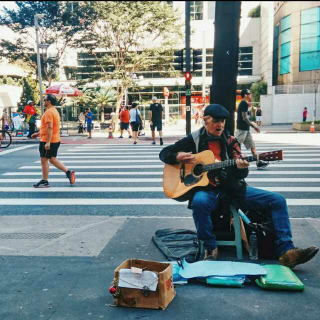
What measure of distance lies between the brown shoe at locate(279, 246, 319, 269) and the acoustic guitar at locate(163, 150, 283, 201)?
3.20 feet

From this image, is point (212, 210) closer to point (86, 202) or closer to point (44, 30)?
point (86, 202)

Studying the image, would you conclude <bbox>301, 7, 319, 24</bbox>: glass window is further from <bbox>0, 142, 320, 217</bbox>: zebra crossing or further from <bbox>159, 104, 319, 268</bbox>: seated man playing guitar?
<bbox>159, 104, 319, 268</bbox>: seated man playing guitar

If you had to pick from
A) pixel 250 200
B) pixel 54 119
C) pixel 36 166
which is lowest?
pixel 36 166

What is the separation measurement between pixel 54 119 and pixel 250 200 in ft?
17.3

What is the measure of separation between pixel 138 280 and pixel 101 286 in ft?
2.03

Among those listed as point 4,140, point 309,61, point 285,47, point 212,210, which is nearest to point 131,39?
point 309,61

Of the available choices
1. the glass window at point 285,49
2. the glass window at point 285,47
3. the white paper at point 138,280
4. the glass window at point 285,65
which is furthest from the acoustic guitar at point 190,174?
the glass window at point 285,65

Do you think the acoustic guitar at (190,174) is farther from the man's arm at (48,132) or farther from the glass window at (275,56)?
the glass window at (275,56)

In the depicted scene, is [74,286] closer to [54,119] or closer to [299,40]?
[54,119]

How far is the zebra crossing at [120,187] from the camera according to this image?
7.30 m

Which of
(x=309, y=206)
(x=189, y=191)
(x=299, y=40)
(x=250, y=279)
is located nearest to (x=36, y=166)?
(x=309, y=206)

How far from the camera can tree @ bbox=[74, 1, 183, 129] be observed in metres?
30.9

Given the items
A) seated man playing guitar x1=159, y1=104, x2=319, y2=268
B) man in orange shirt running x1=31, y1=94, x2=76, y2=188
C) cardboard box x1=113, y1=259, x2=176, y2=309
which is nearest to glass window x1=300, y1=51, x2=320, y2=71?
man in orange shirt running x1=31, y1=94, x2=76, y2=188

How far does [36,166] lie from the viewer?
1246 centimetres
